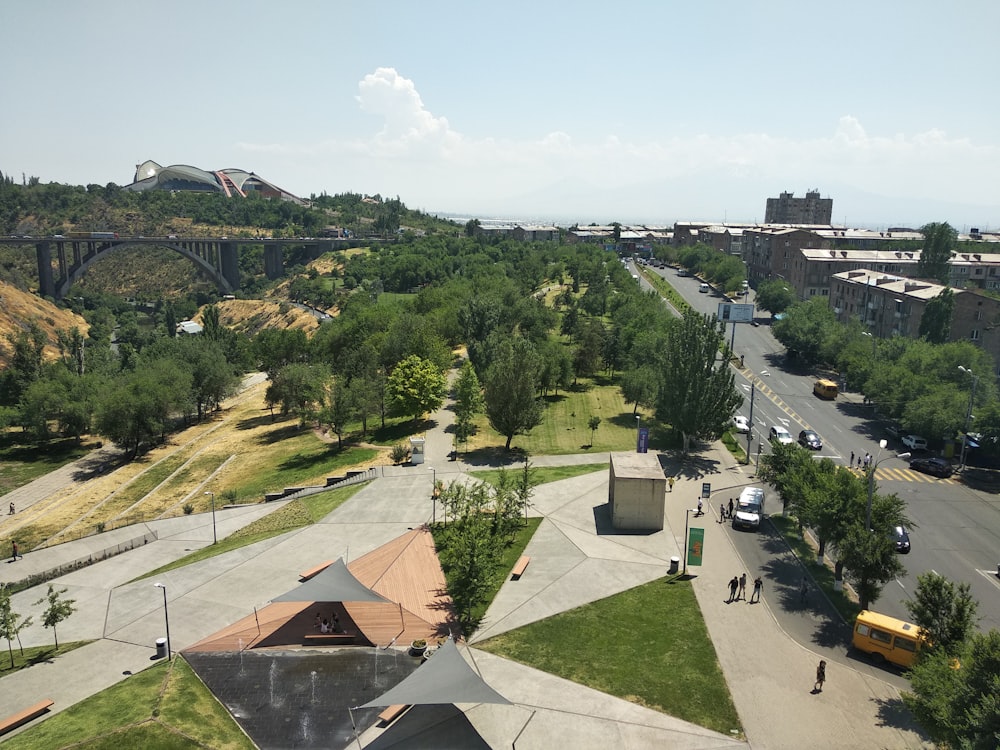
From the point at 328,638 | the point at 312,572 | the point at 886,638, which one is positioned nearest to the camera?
the point at 886,638

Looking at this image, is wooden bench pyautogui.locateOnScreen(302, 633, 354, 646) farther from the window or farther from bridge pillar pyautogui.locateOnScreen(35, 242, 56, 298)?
bridge pillar pyautogui.locateOnScreen(35, 242, 56, 298)

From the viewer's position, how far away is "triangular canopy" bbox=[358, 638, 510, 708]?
63.7 feet

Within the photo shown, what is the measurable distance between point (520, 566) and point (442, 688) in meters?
12.7

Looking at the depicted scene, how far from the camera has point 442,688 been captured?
1998 cm

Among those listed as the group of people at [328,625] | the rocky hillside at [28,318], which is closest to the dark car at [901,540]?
the group of people at [328,625]

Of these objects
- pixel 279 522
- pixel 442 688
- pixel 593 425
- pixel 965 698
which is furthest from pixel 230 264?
pixel 965 698

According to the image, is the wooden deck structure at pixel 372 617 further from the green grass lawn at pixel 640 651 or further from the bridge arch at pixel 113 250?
the bridge arch at pixel 113 250

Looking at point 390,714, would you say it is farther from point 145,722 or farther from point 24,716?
point 24,716

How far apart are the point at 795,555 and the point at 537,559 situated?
13382mm

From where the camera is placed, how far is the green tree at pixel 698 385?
46906mm

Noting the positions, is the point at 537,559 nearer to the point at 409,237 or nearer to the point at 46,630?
the point at 46,630

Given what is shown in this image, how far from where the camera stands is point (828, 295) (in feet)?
324

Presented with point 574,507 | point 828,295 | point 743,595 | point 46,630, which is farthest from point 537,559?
point 828,295

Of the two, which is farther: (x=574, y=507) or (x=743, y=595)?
(x=574, y=507)
